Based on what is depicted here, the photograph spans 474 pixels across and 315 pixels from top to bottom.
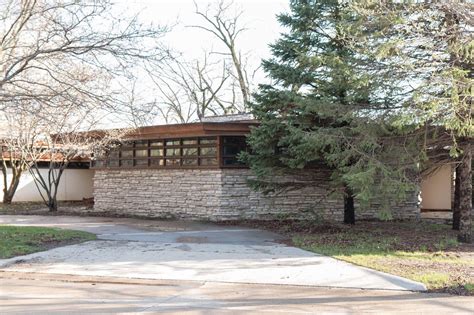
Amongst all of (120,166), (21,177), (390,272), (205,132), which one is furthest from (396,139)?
(21,177)

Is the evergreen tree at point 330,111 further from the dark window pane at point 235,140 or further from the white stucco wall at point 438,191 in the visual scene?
the white stucco wall at point 438,191

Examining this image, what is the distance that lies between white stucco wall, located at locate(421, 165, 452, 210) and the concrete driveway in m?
11.3

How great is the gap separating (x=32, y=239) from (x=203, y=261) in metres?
5.01

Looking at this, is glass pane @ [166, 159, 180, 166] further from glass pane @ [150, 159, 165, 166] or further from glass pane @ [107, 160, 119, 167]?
glass pane @ [107, 160, 119, 167]

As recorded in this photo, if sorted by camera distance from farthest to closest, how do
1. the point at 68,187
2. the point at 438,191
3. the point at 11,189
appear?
the point at 68,187 → the point at 11,189 → the point at 438,191

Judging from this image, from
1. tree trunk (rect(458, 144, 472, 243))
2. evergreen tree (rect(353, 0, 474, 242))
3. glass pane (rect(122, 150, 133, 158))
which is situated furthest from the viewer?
glass pane (rect(122, 150, 133, 158))

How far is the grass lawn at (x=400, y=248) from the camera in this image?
29.5 feet

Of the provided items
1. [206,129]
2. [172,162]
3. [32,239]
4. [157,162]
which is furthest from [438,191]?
[32,239]

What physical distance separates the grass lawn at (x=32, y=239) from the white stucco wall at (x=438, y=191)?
48.9 ft

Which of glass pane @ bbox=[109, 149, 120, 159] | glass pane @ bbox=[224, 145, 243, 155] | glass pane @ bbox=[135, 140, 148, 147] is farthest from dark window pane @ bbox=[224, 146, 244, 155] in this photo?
glass pane @ bbox=[109, 149, 120, 159]

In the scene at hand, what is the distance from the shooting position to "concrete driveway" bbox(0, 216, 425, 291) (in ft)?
29.6

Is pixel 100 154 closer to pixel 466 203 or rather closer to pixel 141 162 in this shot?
pixel 141 162

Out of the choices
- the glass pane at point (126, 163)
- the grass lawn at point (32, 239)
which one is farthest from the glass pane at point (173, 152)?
the grass lawn at point (32, 239)

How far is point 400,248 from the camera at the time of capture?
11922 mm
